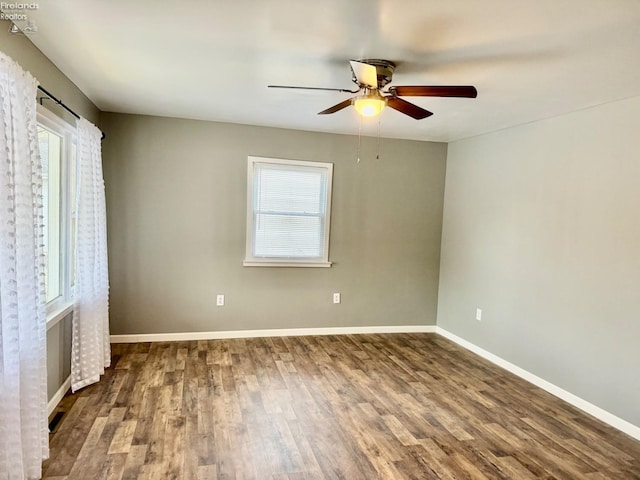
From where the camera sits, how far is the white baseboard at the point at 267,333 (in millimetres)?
4305

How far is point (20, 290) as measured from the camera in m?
1.99

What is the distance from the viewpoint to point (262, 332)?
463 centimetres

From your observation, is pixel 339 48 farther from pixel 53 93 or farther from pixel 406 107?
pixel 53 93

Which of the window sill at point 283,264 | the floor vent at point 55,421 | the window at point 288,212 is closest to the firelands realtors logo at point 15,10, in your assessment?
the floor vent at point 55,421

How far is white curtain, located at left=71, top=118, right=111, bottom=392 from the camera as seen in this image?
3.09 m

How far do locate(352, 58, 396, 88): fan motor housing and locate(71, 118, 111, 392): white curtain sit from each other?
7.08ft

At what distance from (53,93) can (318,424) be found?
113 inches

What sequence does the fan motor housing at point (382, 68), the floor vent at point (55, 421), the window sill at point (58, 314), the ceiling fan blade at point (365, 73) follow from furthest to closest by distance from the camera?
1. the window sill at point (58, 314)
2. the floor vent at point (55, 421)
3. the fan motor housing at point (382, 68)
4. the ceiling fan blade at point (365, 73)

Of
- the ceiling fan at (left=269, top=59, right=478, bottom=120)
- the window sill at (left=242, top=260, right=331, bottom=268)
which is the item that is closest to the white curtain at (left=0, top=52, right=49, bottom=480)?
the ceiling fan at (left=269, top=59, right=478, bottom=120)

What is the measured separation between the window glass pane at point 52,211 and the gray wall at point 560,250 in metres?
3.94

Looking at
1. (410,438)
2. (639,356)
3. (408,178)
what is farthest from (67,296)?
(639,356)

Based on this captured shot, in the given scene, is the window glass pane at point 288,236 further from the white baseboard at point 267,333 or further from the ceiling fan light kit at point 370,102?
the ceiling fan light kit at point 370,102

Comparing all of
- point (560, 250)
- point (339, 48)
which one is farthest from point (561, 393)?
point (339, 48)

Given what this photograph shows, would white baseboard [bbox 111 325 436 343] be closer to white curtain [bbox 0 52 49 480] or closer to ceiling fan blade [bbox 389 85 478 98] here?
white curtain [bbox 0 52 49 480]
